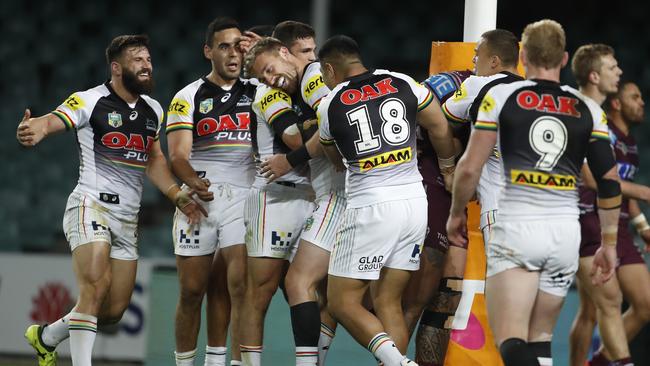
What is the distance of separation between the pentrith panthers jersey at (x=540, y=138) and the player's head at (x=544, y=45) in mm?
99

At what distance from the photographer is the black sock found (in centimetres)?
625

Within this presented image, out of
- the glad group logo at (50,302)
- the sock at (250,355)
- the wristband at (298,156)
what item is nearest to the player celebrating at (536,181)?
the wristband at (298,156)

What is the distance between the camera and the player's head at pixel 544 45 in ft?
17.3

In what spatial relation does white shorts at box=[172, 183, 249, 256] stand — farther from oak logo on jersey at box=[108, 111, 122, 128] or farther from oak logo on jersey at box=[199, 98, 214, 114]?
oak logo on jersey at box=[108, 111, 122, 128]

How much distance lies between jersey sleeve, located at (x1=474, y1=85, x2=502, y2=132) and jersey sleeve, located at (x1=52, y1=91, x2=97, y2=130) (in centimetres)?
270

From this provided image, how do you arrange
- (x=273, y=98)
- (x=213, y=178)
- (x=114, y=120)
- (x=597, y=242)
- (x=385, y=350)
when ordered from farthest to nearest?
(x=597, y=242), (x=213, y=178), (x=114, y=120), (x=273, y=98), (x=385, y=350)

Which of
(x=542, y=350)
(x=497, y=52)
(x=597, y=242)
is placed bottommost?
(x=542, y=350)

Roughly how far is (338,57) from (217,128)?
1.42m

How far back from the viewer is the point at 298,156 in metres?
6.32

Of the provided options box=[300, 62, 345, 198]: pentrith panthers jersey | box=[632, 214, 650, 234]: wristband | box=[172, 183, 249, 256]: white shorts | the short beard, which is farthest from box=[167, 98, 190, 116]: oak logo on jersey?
box=[632, 214, 650, 234]: wristband

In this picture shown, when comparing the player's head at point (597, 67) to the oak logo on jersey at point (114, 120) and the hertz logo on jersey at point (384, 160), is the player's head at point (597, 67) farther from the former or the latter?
the oak logo on jersey at point (114, 120)

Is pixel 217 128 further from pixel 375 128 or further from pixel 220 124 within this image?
pixel 375 128

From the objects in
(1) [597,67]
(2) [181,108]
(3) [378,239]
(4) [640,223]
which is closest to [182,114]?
(2) [181,108]

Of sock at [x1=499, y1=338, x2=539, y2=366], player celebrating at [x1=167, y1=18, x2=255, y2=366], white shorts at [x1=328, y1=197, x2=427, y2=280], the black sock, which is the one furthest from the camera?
player celebrating at [x1=167, y1=18, x2=255, y2=366]
